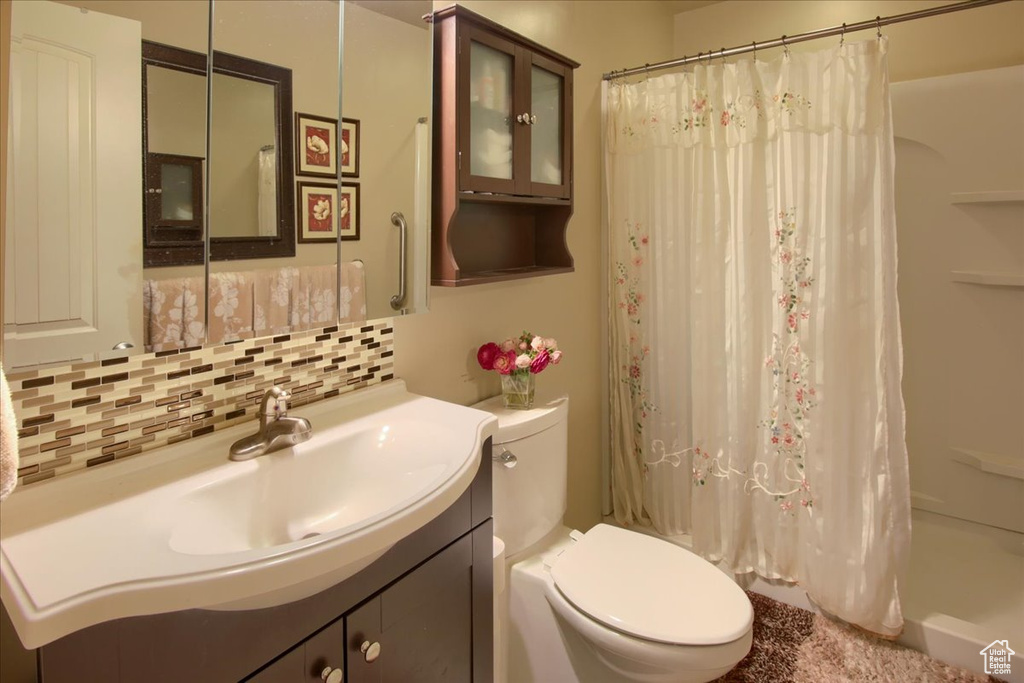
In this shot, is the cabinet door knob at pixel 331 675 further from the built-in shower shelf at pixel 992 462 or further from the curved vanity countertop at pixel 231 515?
the built-in shower shelf at pixel 992 462

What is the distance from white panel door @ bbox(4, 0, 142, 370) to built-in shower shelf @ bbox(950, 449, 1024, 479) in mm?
2744

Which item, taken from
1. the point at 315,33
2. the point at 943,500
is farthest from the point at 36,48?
the point at 943,500

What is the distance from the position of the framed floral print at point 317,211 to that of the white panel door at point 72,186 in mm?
308

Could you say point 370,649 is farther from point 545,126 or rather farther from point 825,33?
point 825,33

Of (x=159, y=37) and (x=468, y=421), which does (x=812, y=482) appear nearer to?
(x=468, y=421)

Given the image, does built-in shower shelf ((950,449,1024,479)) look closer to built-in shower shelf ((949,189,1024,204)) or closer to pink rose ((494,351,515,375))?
built-in shower shelf ((949,189,1024,204))

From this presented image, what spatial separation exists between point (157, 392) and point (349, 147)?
0.61 m

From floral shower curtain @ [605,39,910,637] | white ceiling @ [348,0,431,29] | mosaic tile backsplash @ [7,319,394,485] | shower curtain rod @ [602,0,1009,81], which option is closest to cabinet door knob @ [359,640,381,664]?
mosaic tile backsplash @ [7,319,394,485]

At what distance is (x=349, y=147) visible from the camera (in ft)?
4.30

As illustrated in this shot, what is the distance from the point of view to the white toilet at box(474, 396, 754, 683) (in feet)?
4.62

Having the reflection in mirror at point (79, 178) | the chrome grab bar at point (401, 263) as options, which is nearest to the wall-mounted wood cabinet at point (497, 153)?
the chrome grab bar at point (401, 263)

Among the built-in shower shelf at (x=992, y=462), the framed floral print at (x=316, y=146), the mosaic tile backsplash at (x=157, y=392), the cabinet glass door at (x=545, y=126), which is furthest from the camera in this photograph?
the built-in shower shelf at (x=992, y=462)

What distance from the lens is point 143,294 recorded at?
1.01 metres

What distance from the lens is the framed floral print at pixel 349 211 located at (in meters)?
1.31
